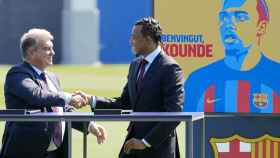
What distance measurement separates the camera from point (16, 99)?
6305 millimetres

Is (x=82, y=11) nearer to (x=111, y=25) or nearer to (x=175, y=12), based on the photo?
(x=111, y=25)

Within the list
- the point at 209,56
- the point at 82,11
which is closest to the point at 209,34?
the point at 209,56

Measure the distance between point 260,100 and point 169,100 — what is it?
5.76ft

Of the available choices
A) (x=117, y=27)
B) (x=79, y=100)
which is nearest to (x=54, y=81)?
(x=79, y=100)

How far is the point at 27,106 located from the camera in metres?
6.30

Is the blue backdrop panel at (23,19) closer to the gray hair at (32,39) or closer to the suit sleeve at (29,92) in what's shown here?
the gray hair at (32,39)

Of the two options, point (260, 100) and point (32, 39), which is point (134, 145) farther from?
point (260, 100)

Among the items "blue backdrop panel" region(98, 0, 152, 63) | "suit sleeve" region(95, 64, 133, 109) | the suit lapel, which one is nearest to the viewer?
the suit lapel

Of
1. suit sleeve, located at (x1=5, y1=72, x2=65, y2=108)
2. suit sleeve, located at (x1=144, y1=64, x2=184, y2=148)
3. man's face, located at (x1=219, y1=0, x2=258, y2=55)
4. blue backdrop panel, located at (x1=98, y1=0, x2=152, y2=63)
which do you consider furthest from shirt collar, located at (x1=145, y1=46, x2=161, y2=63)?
blue backdrop panel, located at (x1=98, y1=0, x2=152, y2=63)

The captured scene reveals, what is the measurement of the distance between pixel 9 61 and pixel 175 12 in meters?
30.0

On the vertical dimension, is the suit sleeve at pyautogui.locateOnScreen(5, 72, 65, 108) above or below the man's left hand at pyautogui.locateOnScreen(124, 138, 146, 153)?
above

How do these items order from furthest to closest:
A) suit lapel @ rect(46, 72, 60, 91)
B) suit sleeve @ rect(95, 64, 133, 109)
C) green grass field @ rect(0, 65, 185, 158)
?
1. green grass field @ rect(0, 65, 185, 158)
2. suit sleeve @ rect(95, 64, 133, 109)
3. suit lapel @ rect(46, 72, 60, 91)

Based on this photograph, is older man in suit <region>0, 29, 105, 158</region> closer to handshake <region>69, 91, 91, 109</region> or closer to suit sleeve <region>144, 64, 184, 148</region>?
handshake <region>69, 91, 91, 109</region>

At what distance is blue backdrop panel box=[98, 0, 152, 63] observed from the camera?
1492 inches
